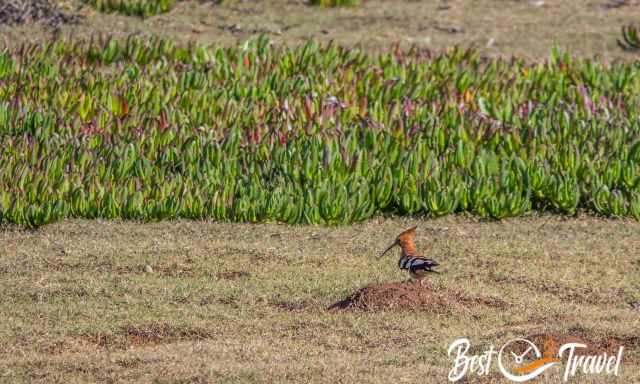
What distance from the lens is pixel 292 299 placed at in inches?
267

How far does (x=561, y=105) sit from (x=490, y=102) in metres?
0.61

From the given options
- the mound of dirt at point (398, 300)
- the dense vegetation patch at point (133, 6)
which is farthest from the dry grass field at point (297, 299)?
the dense vegetation patch at point (133, 6)

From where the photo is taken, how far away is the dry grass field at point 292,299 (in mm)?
5719

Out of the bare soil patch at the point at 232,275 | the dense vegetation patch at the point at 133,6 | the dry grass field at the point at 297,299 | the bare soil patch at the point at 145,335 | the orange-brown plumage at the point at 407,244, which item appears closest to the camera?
the dry grass field at the point at 297,299

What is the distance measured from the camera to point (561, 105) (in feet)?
33.2

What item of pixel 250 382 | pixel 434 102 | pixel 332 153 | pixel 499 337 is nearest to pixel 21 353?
pixel 250 382

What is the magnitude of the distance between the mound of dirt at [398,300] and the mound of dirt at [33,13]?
7.17 meters

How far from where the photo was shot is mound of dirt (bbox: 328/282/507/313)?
647 centimetres

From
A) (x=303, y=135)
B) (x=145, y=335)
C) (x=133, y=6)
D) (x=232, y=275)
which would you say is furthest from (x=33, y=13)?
(x=145, y=335)

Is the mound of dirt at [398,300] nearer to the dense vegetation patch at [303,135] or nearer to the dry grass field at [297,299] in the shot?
the dry grass field at [297,299]

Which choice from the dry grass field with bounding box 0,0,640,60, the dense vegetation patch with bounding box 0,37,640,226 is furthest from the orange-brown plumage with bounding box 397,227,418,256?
the dry grass field with bounding box 0,0,640,60

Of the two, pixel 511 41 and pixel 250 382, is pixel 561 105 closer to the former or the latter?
pixel 511 41

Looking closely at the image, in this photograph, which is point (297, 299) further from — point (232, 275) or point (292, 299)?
point (232, 275)

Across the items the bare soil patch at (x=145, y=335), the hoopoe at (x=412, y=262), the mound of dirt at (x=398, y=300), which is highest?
the hoopoe at (x=412, y=262)
